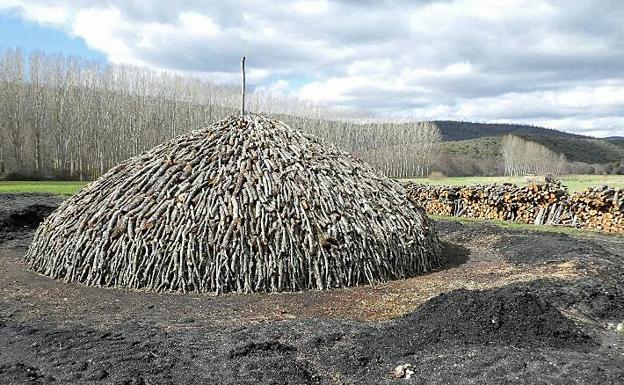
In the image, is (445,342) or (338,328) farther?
(338,328)

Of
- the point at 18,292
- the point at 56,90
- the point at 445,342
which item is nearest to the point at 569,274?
the point at 445,342

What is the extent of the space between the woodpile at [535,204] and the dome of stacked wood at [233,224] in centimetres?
728

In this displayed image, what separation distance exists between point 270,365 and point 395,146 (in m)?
70.1

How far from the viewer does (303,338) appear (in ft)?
19.1

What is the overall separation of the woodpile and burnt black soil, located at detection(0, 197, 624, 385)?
9.55 metres

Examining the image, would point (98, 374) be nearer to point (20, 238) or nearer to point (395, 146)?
point (20, 238)

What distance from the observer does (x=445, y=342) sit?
211 inches

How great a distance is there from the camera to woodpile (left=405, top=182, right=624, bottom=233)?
58.3 ft

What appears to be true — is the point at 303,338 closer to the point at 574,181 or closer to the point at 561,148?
Result: the point at 574,181

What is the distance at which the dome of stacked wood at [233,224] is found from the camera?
25.4ft

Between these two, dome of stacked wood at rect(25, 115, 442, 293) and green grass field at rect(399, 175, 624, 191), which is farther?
green grass field at rect(399, 175, 624, 191)

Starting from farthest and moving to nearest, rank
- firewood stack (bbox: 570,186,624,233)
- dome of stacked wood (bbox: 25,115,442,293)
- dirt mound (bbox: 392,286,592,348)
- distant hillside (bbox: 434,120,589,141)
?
distant hillside (bbox: 434,120,589,141)
firewood stack (bbox: 570,186,624,233)
dome of stacked wood (bbox: 25,115,442,293)
dirt mound (bbox: 392,286,592,348)

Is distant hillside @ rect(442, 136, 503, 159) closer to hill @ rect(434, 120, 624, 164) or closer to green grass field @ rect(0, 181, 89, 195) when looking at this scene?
hill @ rect(434, 120, 624, 164)

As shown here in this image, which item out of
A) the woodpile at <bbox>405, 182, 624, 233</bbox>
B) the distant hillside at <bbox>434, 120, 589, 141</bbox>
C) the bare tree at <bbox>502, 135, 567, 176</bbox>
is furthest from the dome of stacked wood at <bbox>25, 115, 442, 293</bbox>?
the distant hillside at <bbox>434, 120, 589, 141</bbox>
